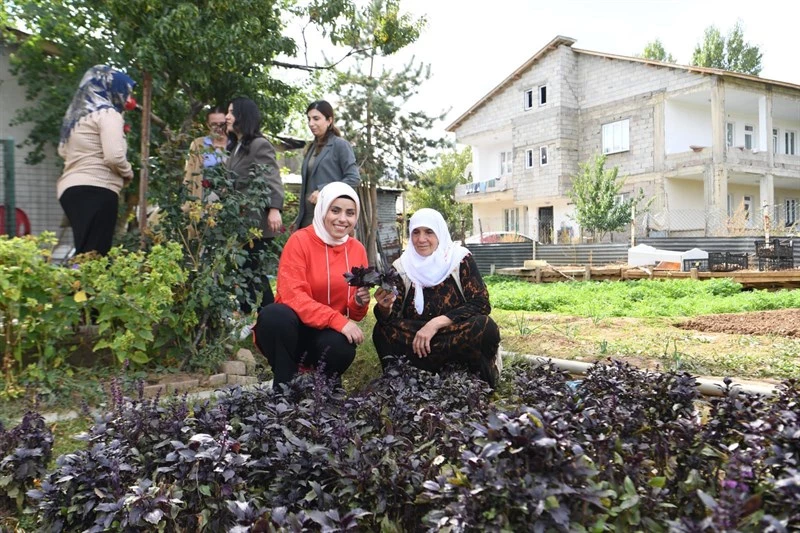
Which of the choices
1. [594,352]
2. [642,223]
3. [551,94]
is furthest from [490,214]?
[594,352]

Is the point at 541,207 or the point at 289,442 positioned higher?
the point at 541,207

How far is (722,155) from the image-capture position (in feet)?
69.2

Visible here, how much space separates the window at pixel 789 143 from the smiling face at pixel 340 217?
2828cm

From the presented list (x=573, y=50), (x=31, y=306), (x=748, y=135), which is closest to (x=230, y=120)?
(x=31, y=306)

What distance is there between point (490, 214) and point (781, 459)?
30.6 metres

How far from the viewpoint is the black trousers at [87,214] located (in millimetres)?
4184

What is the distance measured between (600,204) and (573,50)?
311 inches

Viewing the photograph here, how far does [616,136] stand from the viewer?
2489cm

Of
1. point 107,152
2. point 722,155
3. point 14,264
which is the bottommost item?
point 14,264

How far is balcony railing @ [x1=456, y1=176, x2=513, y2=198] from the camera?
29.3 metres

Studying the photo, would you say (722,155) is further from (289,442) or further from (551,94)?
(289,442)

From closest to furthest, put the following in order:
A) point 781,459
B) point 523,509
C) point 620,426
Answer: point 523,509 < point 781,459 < point 620,426

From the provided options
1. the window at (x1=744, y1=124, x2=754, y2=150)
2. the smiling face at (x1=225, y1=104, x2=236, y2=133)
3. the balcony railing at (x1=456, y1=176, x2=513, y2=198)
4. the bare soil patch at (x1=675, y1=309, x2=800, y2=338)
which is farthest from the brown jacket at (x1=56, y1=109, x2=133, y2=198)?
the window at (x1=744, y1=124, x2=754, y2=150)

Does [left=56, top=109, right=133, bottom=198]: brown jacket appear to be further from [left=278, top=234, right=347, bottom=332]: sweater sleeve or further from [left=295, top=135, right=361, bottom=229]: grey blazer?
[left=278, top=234, right=347, bottom=332]: sweater sleeve
